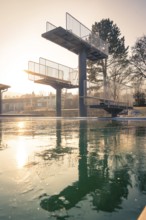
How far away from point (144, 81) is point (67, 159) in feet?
88.4

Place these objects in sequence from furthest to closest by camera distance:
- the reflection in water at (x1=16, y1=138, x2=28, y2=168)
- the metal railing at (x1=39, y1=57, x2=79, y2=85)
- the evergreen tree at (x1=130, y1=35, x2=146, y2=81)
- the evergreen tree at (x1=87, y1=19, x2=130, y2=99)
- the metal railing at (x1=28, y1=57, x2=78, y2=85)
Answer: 1. the evergreen tree at (x1=130, y1=35, x2=146, y2=81)
2. the evergreen tree at (x1=87, y1=19, x2=130, y2=99)
3. the metal railing at (x1=39, y1=57, x2=79, y2=85)
4. the metal railing at (x1=28, y1=57, x2=78, y2=85)
5. the reflection in water at (x1=16, y1=138, x2=28, y2=168)

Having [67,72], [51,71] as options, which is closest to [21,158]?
[51,71]

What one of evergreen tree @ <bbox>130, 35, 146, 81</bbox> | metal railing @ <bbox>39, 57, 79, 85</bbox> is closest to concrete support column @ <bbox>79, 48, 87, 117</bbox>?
metal railing @ <bbox>39, 57, 79, 85</bbox>

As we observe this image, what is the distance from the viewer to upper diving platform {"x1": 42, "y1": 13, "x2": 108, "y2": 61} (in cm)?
1525

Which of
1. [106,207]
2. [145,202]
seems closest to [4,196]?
[106,207]

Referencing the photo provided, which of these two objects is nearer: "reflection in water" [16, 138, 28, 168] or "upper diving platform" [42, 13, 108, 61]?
"reflection in water" [16, 138, 28, 168]

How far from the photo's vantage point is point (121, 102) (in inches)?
669

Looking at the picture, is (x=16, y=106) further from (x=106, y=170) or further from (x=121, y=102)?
→ (x=106, y=170)

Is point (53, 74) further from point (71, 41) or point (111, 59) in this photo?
point (111, 59)

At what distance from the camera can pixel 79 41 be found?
16469 mm

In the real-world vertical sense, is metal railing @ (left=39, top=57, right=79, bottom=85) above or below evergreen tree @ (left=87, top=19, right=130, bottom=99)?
below

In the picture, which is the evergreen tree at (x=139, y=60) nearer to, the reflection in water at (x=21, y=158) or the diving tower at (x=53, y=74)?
the diving tower at (x=53, y=74)

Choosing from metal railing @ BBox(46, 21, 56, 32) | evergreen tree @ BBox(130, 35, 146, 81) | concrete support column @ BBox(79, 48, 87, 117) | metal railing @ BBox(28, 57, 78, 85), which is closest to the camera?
metal railing @ BBox(46, 21, 56, 32)

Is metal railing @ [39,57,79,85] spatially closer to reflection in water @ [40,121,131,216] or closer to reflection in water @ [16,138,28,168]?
reflection in water @ [16,138,28,168]
